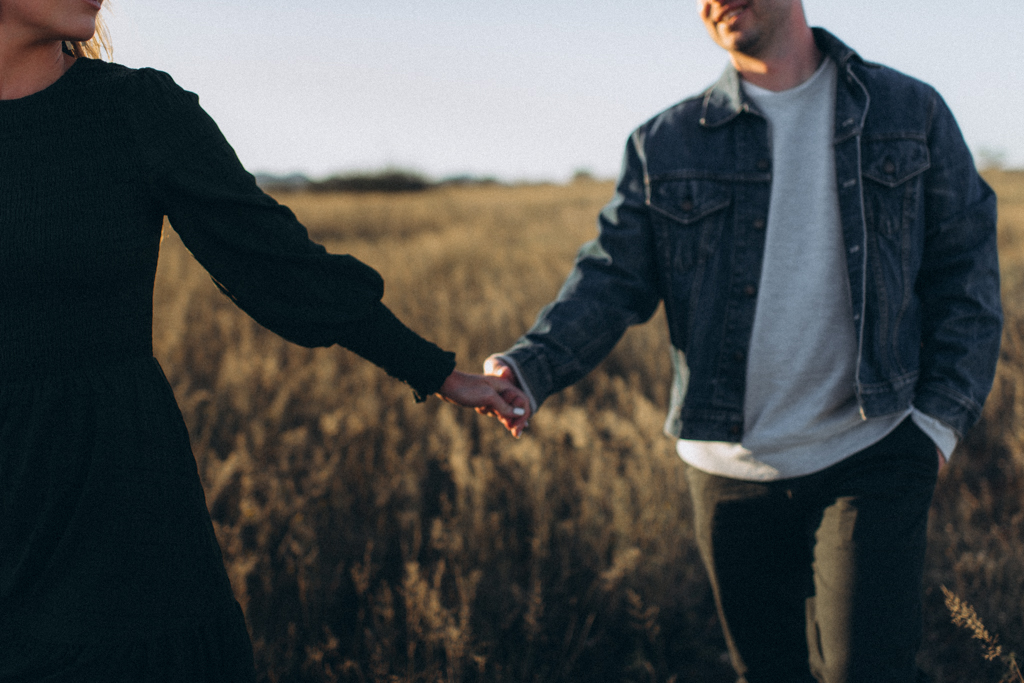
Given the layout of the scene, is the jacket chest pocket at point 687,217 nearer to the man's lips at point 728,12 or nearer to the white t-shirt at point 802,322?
the white t-shirt at point 802,322

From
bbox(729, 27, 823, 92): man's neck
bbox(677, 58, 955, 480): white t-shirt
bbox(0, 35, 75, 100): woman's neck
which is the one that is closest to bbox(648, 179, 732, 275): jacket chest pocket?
bbox(677, 58, 955, 480): white t-shirt

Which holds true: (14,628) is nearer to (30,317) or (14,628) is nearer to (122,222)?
(30,317)

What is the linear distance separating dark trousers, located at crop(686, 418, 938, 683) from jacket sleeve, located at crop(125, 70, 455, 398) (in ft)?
2.98

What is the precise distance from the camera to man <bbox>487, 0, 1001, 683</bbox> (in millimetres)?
1459

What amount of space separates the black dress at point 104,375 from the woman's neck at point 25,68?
0.05 metres

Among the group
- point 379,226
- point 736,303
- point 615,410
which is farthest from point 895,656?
point 379,226

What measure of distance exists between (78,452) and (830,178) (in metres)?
1.60

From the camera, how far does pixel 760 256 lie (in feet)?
5.22

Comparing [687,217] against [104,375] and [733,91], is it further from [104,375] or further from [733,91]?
[104,375]

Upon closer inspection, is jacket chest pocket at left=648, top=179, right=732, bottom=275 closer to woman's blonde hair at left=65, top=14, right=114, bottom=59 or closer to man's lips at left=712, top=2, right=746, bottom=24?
man's lips at left=712, top=2, right=746, bottom=24

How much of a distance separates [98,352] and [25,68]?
46 centimetres

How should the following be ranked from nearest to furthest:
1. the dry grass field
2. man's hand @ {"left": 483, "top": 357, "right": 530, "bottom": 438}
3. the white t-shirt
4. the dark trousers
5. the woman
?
the woman
the dark trousers
the white t-shirt
man's hand @ {"left": 483, "top": 357, "right": 530, "bottom": 438}
the dry grass field

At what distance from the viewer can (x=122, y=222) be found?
41.3 inches

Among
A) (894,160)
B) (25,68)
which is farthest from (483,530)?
(25,68)
